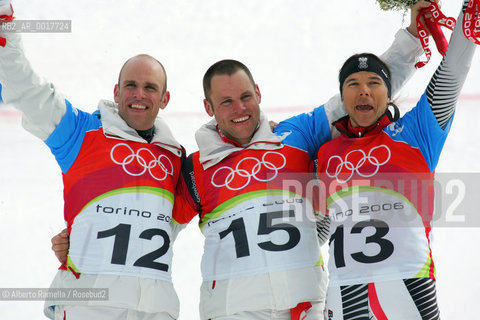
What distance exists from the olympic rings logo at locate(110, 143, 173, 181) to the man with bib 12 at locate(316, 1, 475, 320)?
81cm

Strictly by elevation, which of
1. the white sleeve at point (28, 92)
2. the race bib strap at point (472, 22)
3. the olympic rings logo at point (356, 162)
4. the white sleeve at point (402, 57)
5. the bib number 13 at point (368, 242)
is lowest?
the bib number 13 at point (368, 242)

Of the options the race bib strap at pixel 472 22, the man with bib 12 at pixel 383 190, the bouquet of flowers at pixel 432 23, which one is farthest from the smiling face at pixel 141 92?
the race bib strap at pixel 472 22

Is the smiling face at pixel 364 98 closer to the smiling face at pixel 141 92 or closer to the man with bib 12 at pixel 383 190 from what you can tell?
the man with bib 12 at pixel 383 190

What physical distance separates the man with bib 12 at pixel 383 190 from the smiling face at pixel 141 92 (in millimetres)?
929

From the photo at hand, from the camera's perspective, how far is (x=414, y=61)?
3000 millimetres

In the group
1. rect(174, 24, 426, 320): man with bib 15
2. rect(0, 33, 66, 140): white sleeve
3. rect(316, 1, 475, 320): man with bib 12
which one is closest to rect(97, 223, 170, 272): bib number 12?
rect(174, 24, 426, 320): man with bib 15

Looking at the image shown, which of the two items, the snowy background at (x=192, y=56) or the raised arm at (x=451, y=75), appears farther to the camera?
the snowy background at (x=192, y=56)

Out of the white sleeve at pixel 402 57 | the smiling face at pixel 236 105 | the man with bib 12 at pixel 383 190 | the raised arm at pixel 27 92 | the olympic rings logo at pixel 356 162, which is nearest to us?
the man with bib 12 at pixel 383 190

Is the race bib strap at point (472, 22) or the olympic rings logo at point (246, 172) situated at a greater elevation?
the race bib strap at point (472, 22)

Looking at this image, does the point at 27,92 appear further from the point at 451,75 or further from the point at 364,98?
the point at 451,75

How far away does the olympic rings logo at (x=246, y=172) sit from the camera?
8.71ft

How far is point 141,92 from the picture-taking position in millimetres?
2863

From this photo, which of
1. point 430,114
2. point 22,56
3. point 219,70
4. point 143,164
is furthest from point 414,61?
point 22,56

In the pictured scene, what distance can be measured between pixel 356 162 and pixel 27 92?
1568 millimetres
